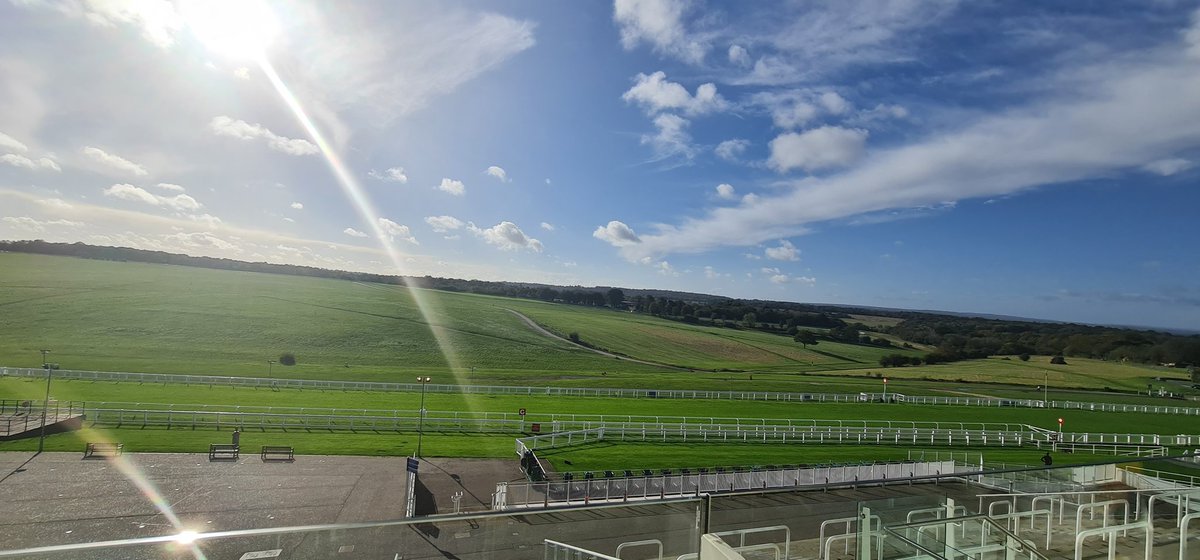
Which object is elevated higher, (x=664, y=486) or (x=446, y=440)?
(x=664, y=486)

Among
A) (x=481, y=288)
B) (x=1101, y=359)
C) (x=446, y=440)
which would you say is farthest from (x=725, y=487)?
(x=481, y=288)

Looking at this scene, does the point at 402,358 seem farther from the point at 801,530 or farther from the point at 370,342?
the point at 801,530

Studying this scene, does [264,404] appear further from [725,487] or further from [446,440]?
[725,487]

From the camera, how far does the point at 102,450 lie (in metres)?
23.3

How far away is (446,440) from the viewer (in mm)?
30500

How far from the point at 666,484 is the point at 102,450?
77.4 ft

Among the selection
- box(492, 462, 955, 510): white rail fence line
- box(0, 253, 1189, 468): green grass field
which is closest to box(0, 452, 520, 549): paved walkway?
box(492, 462, 955, 510): white rail fence line

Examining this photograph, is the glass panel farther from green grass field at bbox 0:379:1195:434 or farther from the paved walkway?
green grass field at bbox 0:379:1195:434

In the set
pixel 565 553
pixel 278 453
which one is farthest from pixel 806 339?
pixel 565 553

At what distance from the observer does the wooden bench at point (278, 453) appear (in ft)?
78.4

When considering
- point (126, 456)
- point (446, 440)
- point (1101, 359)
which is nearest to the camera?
point (126, 456)

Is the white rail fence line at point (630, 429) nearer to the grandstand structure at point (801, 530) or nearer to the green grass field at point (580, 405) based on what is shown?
the green grass field at point (580, 405)

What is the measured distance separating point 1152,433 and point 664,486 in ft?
164

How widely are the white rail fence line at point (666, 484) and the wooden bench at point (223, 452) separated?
1311 cm
